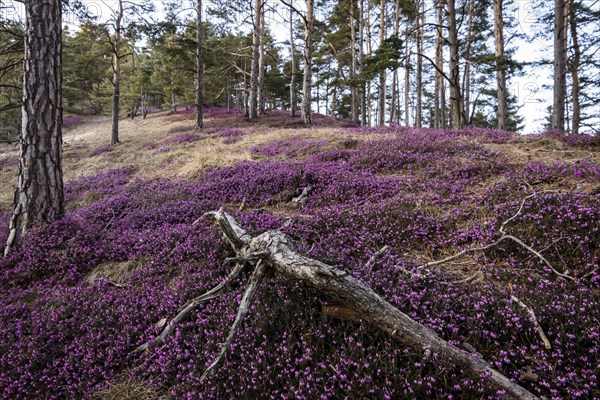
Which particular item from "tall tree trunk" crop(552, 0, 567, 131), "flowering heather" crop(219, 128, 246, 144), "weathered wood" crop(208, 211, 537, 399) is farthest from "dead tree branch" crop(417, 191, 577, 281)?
"flowering heather" crop(219, 128, 246, 144)

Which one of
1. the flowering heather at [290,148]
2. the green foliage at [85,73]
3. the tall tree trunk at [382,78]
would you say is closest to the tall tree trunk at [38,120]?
the flowering heather at [290,148]

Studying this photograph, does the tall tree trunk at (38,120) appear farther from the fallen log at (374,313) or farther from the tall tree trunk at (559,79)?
the tall tree trunk at (559,79)

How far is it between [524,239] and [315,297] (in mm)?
2851

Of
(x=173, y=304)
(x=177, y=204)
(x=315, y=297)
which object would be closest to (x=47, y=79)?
(x=177, y=204)

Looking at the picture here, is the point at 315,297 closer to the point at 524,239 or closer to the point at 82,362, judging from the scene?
the point at 82,362

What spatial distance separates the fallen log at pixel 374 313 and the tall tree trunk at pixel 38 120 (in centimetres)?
474

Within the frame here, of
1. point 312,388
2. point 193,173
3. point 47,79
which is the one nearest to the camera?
point 312,388

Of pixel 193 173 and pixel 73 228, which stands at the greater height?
pixel 193 173

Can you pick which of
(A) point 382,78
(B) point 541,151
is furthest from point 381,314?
(A) point 382,78

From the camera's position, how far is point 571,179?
4.96m

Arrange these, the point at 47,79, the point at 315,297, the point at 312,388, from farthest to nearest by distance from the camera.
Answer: the point at 47,79 → the point at 315,297 → the point at 312,388

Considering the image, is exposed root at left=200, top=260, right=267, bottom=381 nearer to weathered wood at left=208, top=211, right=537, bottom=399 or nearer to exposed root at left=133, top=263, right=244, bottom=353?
weathered wood at left=208, top=211, right=537, bottom=399

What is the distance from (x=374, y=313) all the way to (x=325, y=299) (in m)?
0.60

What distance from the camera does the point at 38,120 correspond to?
557 cm
